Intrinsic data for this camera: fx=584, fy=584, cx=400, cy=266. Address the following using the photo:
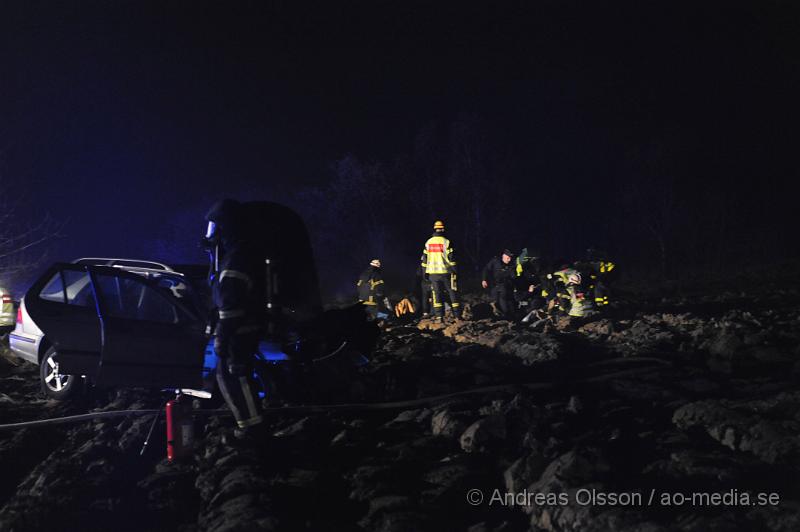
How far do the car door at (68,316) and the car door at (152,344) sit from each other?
6.4 inches

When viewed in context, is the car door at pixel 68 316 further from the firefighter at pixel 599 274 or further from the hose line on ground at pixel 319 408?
the firefighter at pixel 599 274

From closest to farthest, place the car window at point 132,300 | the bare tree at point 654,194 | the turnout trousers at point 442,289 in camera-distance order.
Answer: the car window at point 132,300, the turnout trousers at point 442,289, the bare tree at point 654,194

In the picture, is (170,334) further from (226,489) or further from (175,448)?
(226,489)

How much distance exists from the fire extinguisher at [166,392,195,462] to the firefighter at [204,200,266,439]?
1.12ft

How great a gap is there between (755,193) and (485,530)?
135 ft

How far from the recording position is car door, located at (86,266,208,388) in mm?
5059

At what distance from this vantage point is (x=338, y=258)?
3444 cm

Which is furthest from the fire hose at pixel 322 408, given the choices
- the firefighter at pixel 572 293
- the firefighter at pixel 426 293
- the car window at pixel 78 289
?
the firefighter at pixel 426 293

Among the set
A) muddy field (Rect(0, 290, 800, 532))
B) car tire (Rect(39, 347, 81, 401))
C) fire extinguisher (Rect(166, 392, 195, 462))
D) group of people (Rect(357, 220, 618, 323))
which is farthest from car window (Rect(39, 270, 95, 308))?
group of people (Rect(357, 220, 618, 323))

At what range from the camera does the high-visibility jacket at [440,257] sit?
36.4 ft

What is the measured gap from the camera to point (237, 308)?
14.2 ft

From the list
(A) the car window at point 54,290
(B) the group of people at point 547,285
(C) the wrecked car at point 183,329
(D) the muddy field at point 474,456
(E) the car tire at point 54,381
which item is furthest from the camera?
(B) the group of people at point 547,285

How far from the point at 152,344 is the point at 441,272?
262 inches

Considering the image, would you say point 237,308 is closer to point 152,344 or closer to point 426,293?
point 152,344
